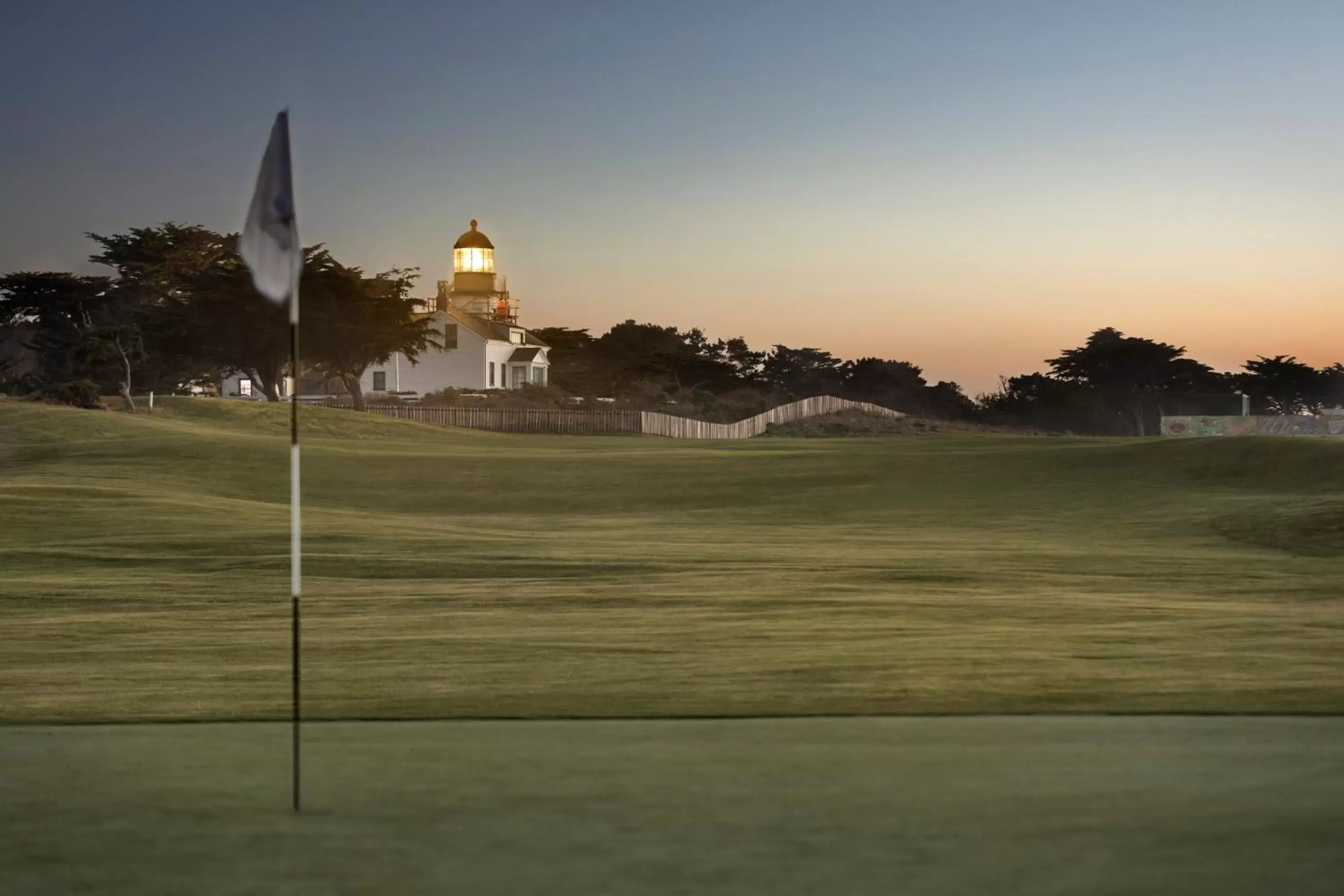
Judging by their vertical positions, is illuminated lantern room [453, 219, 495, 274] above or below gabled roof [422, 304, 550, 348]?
above

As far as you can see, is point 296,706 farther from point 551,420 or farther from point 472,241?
point 472,241

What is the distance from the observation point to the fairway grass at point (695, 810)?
553cm

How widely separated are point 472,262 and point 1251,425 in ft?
197

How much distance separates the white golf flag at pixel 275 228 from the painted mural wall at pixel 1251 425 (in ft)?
273

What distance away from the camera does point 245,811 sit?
21.7ft

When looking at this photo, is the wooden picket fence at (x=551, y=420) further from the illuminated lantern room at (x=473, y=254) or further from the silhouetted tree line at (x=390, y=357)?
the illuminated lantern room at (x=473, y=254)

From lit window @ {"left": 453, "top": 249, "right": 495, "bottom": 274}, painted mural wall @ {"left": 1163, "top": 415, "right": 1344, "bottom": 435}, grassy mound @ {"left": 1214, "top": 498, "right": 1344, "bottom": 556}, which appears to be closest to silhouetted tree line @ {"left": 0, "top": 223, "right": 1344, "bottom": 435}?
lit window @ {"left": 453, "top": 249, "right": 495, "bottom": 274}

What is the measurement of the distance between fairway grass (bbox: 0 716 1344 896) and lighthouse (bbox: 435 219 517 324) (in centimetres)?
10926

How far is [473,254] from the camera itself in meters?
118

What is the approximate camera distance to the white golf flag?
6.85 meters

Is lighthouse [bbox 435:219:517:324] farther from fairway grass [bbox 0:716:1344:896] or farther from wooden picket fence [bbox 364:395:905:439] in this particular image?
fairway grass [bbox 0:716:1344:896]

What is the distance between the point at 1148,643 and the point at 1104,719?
15.1 feet

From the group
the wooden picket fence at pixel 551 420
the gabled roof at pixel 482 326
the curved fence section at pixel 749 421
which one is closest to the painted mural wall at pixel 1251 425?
the curved fence section at pixel 749 421

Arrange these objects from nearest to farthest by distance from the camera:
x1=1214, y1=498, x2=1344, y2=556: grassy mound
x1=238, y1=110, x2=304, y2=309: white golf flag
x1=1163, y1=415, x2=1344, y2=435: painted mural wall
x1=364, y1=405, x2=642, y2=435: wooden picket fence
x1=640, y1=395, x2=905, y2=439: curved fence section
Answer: x1=238, y1=110, x2=304, y2=309: white golf flag < x1=1214, y1=498, x2=1344, y2=556: grassy mound < x1=364, y1=405, x2=642, y2=435: wooden picket fence < x1=640, y1=395, x2=905, y2=439: curved fence section < x1=1163, y1=415, x2=1344, y2=435: painted mural wall
